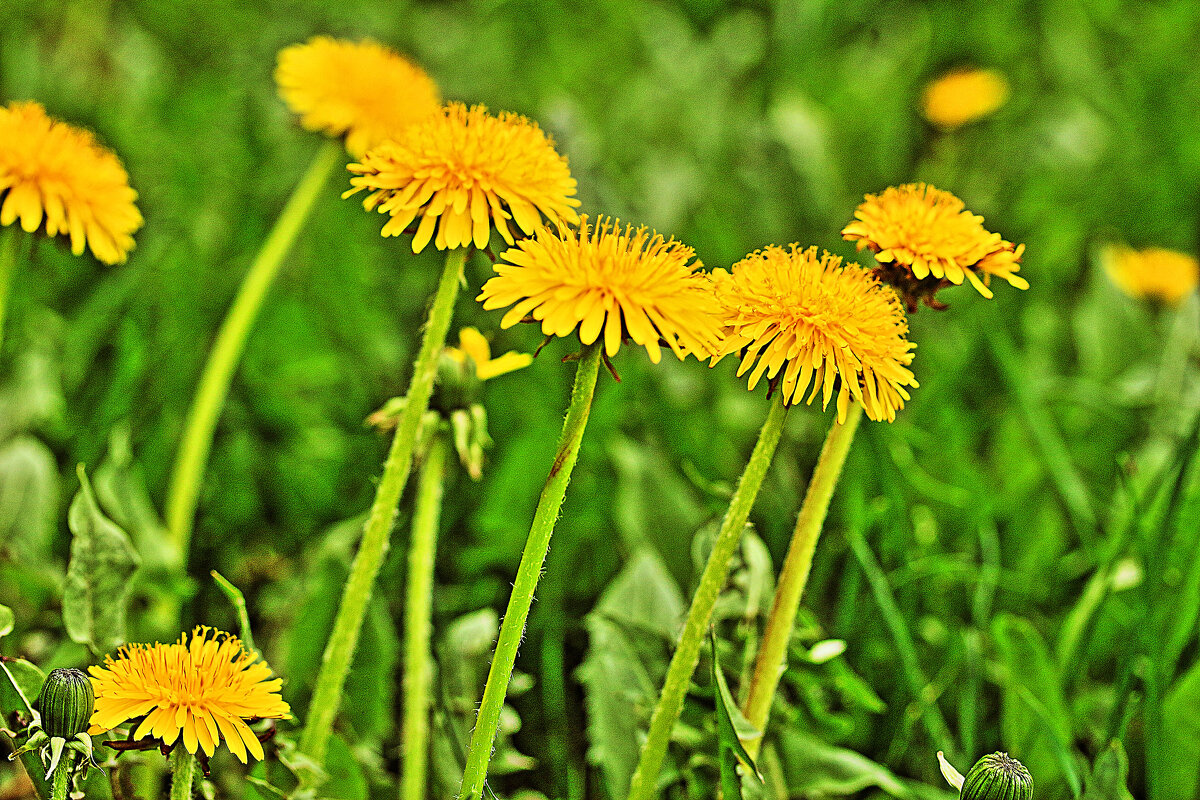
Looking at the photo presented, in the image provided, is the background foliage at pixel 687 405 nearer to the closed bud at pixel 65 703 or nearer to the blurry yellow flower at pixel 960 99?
the blurry yellow flower at pixel 960 99

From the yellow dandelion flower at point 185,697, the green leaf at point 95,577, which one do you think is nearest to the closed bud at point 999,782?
the yellow dandelion flower at point 185,697

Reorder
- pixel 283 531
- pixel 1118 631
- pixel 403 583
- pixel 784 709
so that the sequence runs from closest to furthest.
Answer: pixel 784 709
pixel 403 583
pixel 1118 631
pixel 283 531

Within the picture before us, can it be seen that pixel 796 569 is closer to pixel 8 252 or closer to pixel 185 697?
pixel 185 697

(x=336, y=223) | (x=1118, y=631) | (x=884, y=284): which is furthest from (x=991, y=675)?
(x=336, y=223)

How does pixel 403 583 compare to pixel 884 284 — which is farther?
pixel 403 583

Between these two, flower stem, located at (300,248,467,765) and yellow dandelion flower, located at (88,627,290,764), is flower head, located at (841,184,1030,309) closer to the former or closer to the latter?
flower stem, located at (300,248,467,765)

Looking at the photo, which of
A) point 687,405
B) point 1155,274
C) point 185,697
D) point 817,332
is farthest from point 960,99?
point 185,697

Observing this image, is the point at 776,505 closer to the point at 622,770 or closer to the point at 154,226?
the point at 622,770
